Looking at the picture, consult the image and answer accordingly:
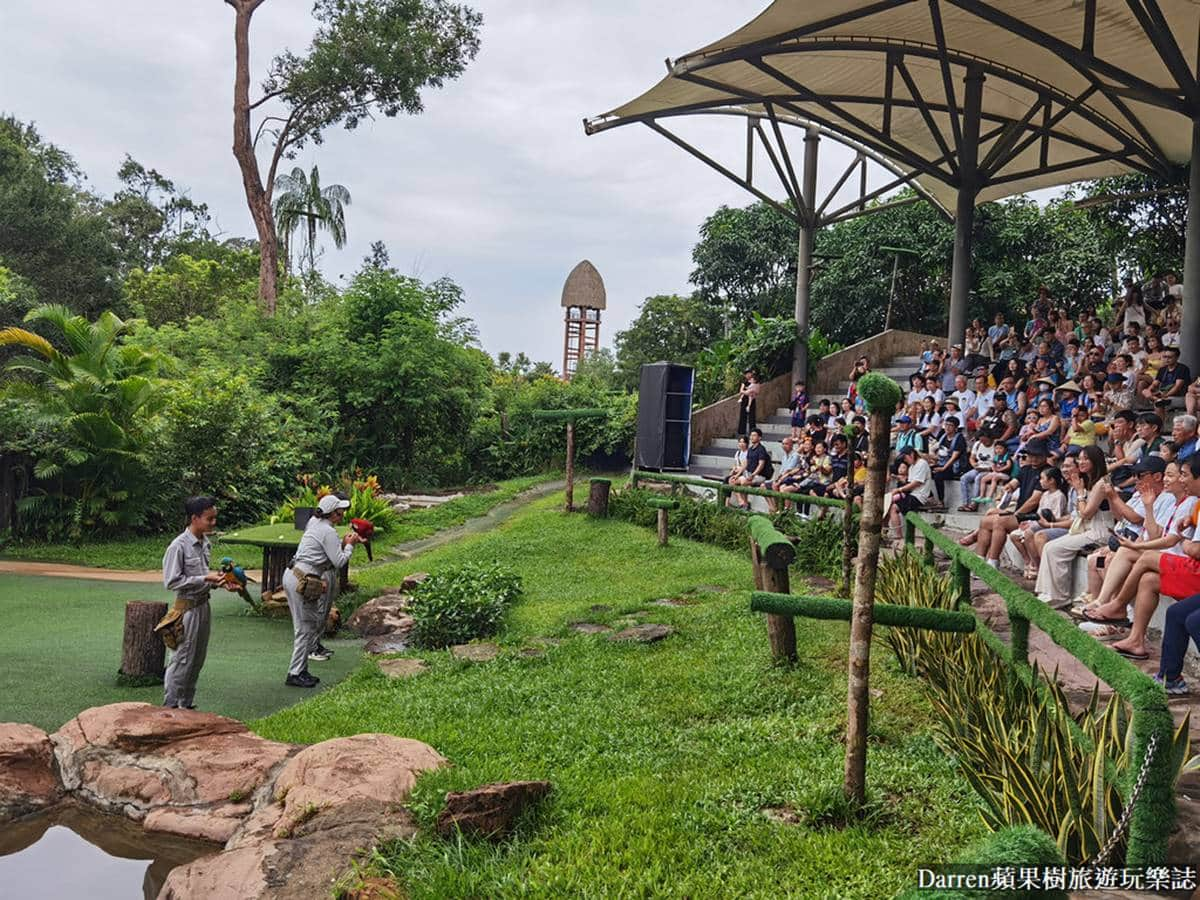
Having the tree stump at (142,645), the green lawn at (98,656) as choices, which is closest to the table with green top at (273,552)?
the green lawn at (98,656)

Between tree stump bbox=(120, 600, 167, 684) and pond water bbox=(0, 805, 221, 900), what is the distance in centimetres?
213

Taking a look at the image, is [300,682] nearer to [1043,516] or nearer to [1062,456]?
[1043,516]

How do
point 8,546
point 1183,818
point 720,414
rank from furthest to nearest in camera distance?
point 720,414 < point 8,546 < point 1183,818

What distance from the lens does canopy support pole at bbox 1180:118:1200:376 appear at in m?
10.9

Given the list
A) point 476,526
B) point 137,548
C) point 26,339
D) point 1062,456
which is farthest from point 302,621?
point 26,339

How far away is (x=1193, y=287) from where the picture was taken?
36.0ft

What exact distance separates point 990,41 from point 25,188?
28.6 meters

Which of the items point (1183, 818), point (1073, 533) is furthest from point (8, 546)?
point (1183, 818)

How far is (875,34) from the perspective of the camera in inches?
500

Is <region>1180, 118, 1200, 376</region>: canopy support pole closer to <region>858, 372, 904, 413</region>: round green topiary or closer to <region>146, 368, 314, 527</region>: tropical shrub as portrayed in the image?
<region>858, 372, 904, 413</region>: round green topiary

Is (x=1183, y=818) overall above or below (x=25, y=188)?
below

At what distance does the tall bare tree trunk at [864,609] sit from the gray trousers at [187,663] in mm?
4757

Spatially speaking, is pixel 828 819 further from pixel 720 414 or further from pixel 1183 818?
pixel 720 414

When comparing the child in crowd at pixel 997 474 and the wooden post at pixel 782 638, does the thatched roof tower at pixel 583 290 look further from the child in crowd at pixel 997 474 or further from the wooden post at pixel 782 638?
the wooden post at pixel 782 638
